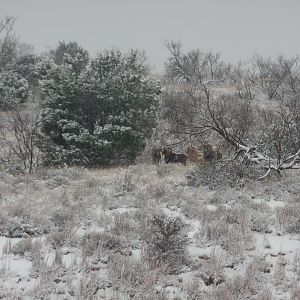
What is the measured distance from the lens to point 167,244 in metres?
5.29

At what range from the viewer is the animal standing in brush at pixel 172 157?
1357 centimetres

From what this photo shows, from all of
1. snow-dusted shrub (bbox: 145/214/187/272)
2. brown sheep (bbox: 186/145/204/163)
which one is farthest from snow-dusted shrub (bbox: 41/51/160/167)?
snow-dusted shrub (bbox: 145/214/187/272)

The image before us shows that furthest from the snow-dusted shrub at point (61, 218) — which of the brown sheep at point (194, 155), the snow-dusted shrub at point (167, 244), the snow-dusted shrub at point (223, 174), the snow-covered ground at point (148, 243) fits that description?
the brown sheep at point (194, 155)

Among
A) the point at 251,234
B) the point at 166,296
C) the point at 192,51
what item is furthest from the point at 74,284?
the point at 192,51

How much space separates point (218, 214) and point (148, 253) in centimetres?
192

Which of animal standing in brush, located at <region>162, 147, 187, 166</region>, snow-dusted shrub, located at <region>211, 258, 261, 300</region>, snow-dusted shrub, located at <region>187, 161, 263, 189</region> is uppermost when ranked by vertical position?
animal standing in brush, located at <region>162, 147, 187, 166</region>

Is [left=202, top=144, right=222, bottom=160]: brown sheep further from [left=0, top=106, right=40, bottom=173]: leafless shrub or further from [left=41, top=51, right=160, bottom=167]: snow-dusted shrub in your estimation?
[left=0, top=106, right=40, bottom=173]: leafless shrub

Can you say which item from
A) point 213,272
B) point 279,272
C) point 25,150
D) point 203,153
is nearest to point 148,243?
point 213,272

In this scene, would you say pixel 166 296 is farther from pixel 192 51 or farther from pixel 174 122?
pixel 192 51

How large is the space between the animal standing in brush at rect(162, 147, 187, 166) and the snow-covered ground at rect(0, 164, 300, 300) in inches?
192

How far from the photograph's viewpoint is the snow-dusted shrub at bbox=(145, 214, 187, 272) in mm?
5043

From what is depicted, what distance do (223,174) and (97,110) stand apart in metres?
6.40

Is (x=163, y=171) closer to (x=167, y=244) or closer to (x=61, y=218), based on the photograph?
(x=61, y=218)

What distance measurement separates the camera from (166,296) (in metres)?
4.26
